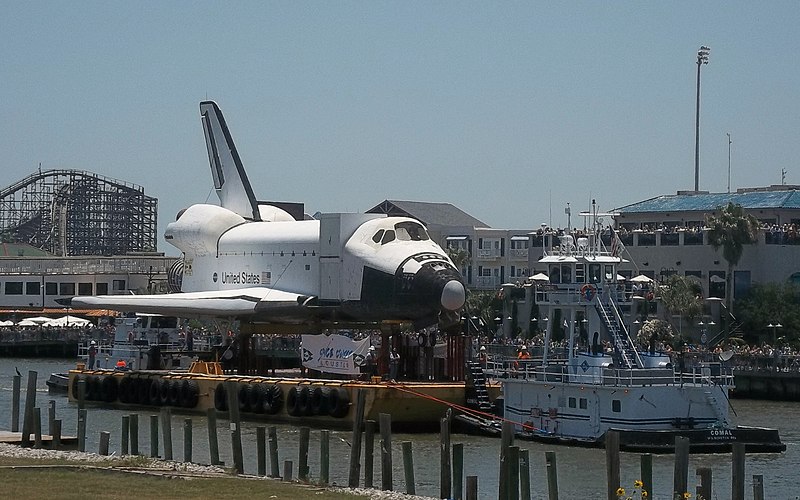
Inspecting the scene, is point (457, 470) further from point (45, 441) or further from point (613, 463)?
point (45, 441)

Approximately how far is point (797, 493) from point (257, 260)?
23.9 meters

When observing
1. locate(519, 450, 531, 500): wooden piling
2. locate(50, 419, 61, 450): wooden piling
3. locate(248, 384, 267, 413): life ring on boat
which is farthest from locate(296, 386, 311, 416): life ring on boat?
locate(519, 450, 531, 500): wooden piling

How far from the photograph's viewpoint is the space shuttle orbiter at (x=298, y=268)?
4100 cm

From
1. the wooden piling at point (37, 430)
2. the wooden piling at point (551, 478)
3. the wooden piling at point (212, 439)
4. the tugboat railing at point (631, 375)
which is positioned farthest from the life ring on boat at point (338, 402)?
the wooden piling at point (551, 478)

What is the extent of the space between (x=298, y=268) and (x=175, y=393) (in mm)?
5348

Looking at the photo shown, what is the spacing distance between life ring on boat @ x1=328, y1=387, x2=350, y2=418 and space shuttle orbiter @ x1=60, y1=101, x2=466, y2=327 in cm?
345

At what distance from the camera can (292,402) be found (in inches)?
1561

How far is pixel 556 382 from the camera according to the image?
34.5 metres

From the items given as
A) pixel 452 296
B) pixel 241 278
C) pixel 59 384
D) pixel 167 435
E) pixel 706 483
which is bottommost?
pixel 59 384

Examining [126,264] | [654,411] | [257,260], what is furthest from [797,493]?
Answer: [126,264]

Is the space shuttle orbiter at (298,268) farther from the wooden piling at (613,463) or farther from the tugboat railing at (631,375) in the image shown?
the wooden piling at (613,463)

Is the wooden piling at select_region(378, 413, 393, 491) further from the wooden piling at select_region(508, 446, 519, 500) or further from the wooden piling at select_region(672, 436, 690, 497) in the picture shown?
the wooden piling at select_region(672, 436, 690, 497)

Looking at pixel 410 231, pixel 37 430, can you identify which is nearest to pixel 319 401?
pixel 410 231

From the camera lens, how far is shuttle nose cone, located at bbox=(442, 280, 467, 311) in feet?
130
